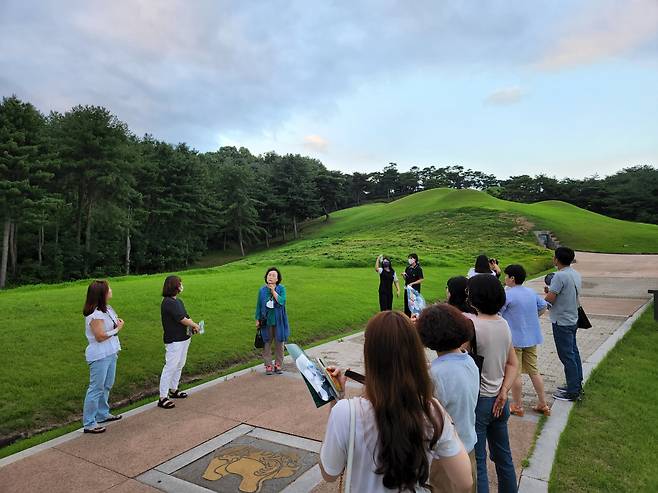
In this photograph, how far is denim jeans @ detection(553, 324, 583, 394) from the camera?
5547mm

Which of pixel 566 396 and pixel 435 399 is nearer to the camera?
pixel 435 399

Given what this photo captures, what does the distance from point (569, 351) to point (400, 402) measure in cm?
468

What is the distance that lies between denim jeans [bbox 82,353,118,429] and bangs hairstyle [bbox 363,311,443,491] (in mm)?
4515

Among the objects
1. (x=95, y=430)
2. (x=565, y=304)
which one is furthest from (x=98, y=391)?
(x=565, y=304)

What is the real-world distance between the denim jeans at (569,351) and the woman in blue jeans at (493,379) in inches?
103

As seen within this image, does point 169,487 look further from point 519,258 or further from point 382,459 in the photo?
point 519,258

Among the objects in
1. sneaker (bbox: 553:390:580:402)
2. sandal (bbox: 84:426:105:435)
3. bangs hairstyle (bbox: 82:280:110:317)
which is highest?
bangs hairstyle (bbox: 82:280:110:317)

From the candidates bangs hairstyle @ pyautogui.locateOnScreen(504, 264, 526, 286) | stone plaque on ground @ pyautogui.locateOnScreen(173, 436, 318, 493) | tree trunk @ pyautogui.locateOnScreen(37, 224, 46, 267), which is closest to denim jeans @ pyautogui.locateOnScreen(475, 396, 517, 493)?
stone plaque on ground @ pyautogui.locateOnScreen(173, 436, 318, 493)

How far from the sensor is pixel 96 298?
208 inches

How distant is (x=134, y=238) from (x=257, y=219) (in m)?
18.0

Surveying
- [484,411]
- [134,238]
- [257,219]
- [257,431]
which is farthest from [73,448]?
[257,219]

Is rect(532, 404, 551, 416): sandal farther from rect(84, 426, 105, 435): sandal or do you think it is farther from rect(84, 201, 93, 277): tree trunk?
rect(84, 201, 93, 277): tree trunk

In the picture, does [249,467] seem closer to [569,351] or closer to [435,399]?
[435,399]

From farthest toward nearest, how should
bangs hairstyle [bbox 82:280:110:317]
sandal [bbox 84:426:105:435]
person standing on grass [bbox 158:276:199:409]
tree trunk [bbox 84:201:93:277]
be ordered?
tree trunk [bbox 84:201:93:277] → person standing on grass [bbox 158:276:199:409] → bangs hairstyle [bbox 82:280:110:317] → sandal [bbox 84:426:105:435]
